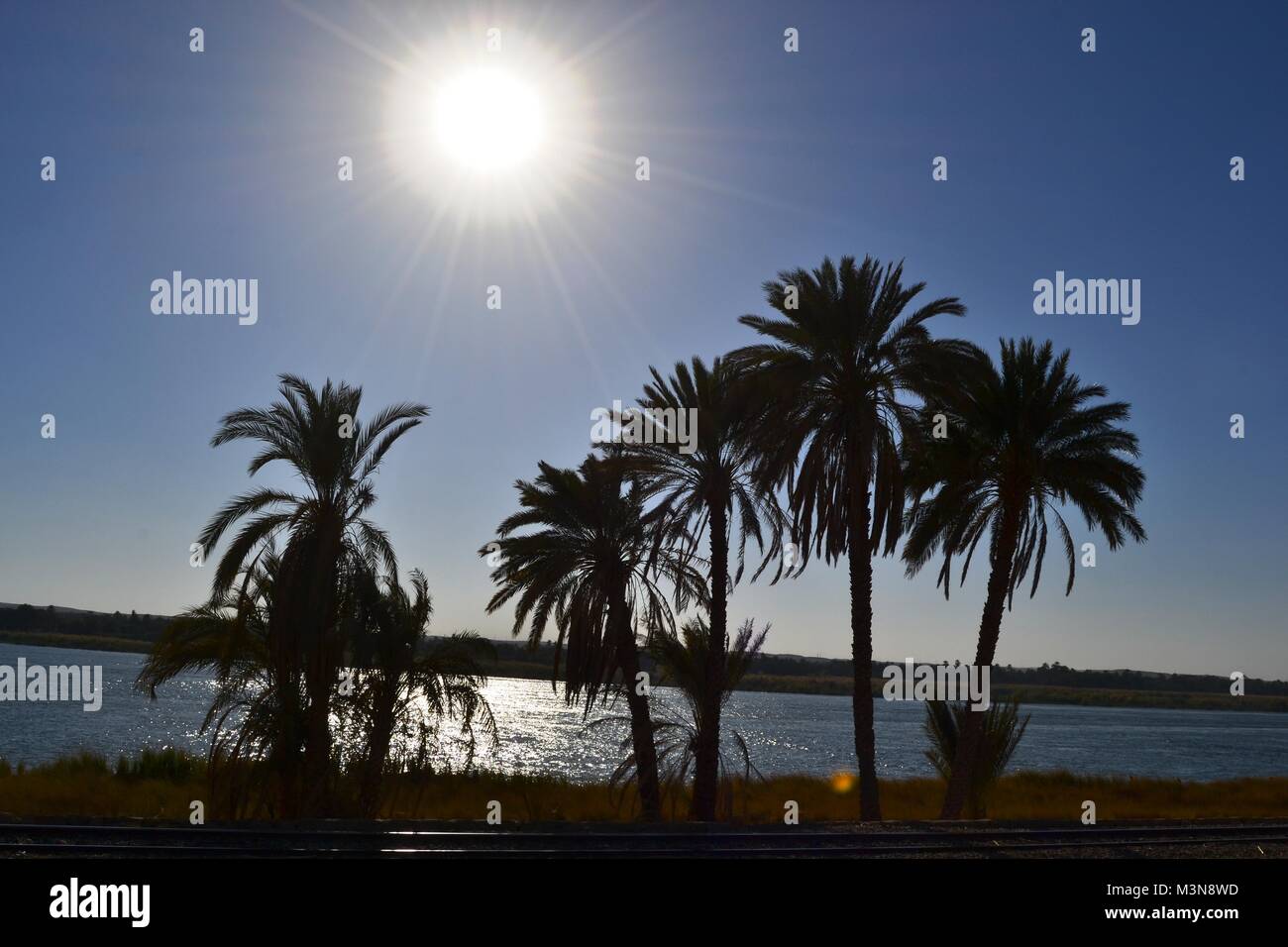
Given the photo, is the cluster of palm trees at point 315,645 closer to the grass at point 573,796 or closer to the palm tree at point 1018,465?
the grass at point 573,796

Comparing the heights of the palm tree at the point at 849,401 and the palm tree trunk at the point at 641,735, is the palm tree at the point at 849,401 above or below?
above

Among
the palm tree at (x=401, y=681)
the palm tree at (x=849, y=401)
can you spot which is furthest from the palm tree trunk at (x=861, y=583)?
the palm tree at (x=401, y=681)

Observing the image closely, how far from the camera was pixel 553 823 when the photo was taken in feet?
47.9

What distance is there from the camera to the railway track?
11.3m

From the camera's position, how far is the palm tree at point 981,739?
26344 millimetres

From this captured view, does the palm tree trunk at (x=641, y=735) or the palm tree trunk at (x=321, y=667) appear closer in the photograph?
the palm tree trunk at (x=321, y=667)

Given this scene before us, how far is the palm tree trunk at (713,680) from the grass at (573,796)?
4.21 feet

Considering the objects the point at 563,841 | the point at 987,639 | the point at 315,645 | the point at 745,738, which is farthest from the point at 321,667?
the point at 745,738

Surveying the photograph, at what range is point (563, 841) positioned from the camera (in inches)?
501

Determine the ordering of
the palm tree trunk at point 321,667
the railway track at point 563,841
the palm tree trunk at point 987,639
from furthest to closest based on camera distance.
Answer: the palm tree trunk at point 987,639
the palm tree trunk at point 321,667
the railway track at point 563,841

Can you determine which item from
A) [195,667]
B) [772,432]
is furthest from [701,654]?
[195,667]

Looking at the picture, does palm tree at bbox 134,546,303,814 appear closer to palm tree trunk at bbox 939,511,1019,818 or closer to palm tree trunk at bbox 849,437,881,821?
palm tree trunk at bbox 849,437,881,821
